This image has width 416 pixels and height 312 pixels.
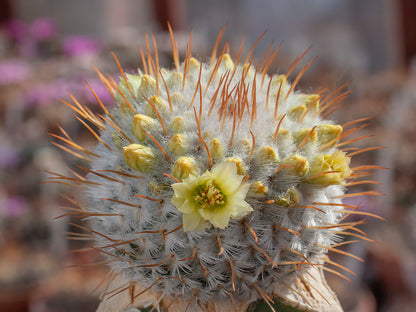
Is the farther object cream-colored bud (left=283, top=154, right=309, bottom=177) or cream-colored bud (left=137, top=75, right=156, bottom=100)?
cream-colored bud (left=137, top=75, right=156, bottom=100)

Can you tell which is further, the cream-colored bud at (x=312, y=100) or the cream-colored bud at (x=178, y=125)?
the cream-colored bud at (x=312, y=100)

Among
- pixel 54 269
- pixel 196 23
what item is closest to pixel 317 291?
pixel 54 269

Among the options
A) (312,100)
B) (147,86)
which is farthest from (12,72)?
(312,100)

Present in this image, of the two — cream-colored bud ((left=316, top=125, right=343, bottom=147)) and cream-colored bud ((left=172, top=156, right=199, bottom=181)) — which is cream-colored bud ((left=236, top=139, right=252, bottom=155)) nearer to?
cream-colored bud ((left=172, top=156, right=199, bottom=181))

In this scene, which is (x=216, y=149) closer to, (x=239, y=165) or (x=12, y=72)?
(x=239, y=165)

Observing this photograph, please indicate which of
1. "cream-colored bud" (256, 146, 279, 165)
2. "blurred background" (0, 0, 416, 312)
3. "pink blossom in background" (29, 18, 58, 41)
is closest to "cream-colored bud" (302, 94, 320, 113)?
"cream-colored bud" (256, 146, 279, 165)

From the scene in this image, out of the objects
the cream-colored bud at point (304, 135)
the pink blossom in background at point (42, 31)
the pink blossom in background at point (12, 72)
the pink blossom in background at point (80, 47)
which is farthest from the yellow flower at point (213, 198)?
the pink blossom in background at point (42, 31)

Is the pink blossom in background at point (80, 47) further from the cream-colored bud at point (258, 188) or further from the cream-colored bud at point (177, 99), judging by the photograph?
the cream-colored bud at point (258, 188)

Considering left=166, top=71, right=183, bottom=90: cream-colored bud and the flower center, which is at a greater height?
left=166, top=71, right=183, bottom=90: cream-colored bud
